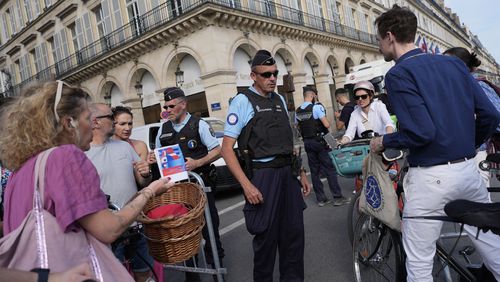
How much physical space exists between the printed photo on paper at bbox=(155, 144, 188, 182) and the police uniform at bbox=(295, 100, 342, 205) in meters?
3.83

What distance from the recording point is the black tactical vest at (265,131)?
2803 millimetres

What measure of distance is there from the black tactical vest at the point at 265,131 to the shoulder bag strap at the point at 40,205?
64.0 inches

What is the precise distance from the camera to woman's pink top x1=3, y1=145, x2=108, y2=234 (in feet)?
4.47

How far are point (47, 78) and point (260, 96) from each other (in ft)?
5.27

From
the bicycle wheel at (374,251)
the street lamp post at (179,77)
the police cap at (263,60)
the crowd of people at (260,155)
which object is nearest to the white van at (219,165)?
the crowd of people at (260,155)

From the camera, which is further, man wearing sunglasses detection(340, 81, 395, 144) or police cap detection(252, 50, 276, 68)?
man wearing sunglasses detection(340, 81, 395, 144)

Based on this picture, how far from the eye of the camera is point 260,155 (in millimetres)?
2793

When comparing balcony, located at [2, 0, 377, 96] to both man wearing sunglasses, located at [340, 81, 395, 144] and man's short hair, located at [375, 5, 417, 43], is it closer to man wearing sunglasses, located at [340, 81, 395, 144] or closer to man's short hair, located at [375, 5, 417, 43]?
man wearing sunglasses, located at [340, 81, 395, 144]

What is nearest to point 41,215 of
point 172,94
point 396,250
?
point 396,250

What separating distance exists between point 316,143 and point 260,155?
141 inches

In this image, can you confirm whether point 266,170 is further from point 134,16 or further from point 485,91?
point 134,16

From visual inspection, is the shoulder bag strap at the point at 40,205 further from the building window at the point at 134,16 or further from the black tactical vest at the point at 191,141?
the building window at the point at 134,16

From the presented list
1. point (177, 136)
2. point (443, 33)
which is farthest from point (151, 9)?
point (443, 33)

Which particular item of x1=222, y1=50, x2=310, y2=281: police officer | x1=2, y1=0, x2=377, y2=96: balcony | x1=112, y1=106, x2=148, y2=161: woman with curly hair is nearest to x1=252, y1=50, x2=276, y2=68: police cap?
x1=222, y1=50, x2=310, y2=281: police officer
